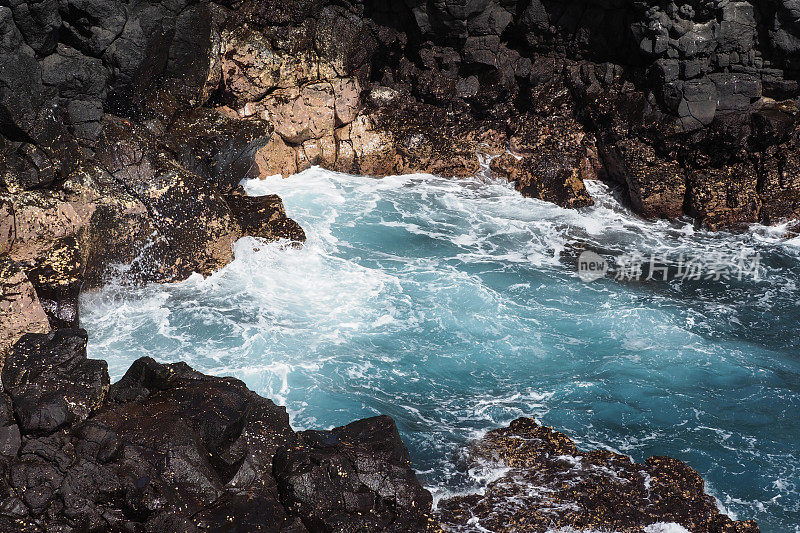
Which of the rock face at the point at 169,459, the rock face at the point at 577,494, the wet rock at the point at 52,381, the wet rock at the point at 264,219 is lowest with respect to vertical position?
the rock face at the point at 577,494

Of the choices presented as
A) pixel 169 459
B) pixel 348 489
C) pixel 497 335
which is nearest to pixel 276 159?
pixel 497 335

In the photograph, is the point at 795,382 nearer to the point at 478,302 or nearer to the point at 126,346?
the point at 478,302

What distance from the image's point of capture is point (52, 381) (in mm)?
8922

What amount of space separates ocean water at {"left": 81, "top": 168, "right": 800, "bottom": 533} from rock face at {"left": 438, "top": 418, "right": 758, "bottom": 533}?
54 centimetres

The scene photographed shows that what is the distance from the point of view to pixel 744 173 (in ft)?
60.6

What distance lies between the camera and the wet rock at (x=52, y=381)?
27.5 ft

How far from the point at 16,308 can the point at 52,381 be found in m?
2.71

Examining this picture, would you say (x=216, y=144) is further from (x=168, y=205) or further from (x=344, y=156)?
(x=344, y=156)

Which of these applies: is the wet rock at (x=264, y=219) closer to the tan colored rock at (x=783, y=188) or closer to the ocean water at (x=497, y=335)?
the ocean water at (x=497, y=335)

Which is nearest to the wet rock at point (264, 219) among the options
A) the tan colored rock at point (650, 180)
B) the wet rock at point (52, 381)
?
the wet rock at point (52, 381)

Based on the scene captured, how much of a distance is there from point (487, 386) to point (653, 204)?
30.2ft

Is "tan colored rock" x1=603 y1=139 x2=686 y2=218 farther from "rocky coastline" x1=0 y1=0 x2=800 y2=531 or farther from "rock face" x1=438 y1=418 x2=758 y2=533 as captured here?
"rock face" x1=438 y1=418 x2=758 y2=533

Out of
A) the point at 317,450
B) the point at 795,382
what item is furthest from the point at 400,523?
the point at 795,382

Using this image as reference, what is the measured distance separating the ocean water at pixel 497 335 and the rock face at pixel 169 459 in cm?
143
